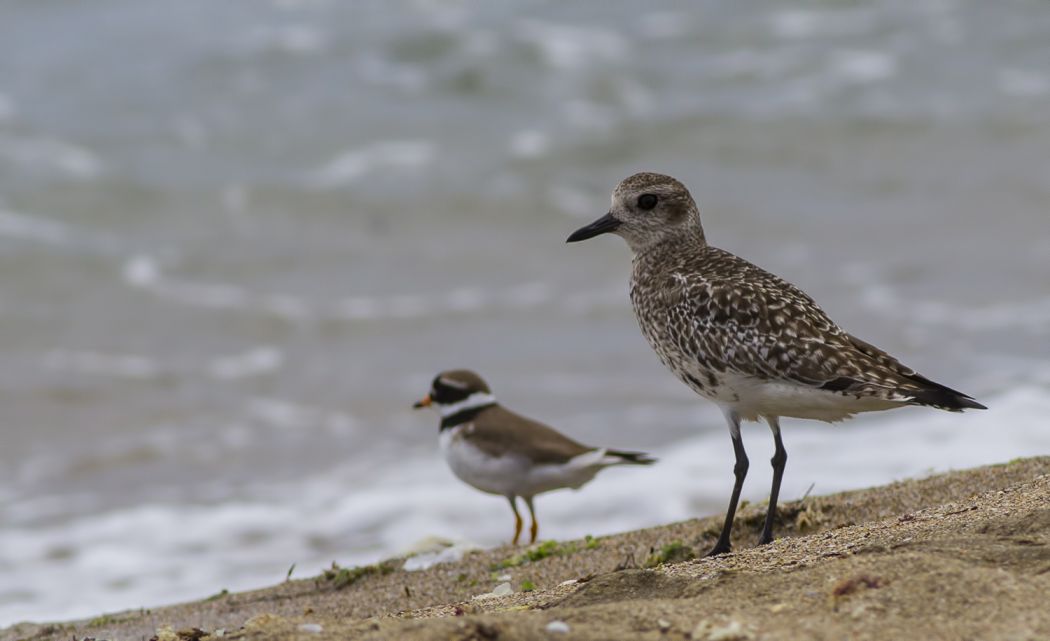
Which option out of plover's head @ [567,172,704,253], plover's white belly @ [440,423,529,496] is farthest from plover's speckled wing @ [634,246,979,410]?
plover's white belly @ [440,423,529,496]

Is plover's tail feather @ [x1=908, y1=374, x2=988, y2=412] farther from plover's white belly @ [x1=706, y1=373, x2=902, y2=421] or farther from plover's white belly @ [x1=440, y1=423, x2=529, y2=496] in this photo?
plover's white belly @ [x1=440, y1=423, x2=529, y2=496]

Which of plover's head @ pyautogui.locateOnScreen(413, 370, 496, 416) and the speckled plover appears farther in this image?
plover's head @ pyautogui.locateOnScreen(413, 370, 496, 416)

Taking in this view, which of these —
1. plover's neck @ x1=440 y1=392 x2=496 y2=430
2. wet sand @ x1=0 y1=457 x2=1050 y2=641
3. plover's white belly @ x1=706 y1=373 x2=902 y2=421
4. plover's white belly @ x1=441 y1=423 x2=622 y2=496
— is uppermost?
plover's neck @ x1=440 y1=392 x2=496 y2=430

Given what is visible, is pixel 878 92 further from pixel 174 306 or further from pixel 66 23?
pixel 66 23

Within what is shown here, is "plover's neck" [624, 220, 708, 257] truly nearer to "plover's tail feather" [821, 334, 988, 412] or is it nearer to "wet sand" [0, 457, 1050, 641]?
"plover's tail feather" [821, 334, 988, 412]

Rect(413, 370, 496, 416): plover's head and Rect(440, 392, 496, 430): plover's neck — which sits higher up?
Rect(413, 370, 496, 416): plover's head

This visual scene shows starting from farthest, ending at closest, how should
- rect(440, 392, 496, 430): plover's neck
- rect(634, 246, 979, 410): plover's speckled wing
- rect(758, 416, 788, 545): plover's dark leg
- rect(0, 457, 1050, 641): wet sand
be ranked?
1. rect(440, 392, 496, 430): plover's neck
2. rect(758, 416, 788, 545): plover's dark leg
3. rect(634, 246, 979, 410): plover's speckled wing
4. rect(0, 457, 1050, 641): wet sand

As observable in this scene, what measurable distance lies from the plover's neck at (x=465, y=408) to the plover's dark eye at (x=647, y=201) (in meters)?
2.34

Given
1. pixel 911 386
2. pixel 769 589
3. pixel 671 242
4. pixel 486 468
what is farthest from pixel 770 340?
pixel 486 468

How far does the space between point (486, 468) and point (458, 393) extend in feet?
2.56

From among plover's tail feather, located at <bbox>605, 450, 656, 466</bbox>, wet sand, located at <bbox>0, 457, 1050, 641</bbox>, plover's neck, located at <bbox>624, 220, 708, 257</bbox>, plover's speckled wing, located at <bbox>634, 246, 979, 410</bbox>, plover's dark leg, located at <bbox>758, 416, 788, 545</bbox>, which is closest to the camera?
wet sand, located at <bbox>0, 457, 1050, 641</bbox>

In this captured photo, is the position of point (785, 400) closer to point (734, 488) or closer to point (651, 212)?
point (734, 488)

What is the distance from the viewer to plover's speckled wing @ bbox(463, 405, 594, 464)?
7.45 meters

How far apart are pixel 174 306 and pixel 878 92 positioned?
30.9 feet
